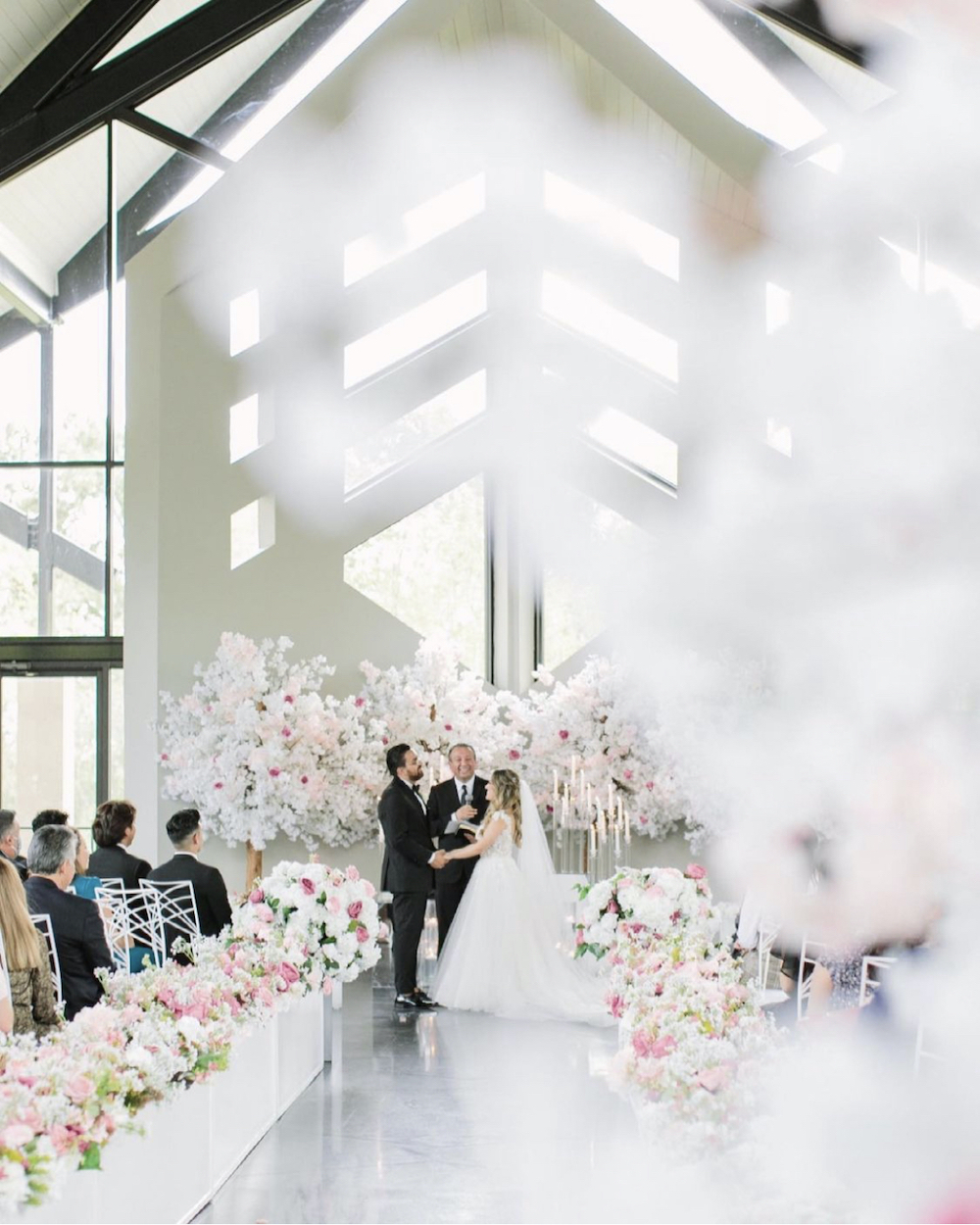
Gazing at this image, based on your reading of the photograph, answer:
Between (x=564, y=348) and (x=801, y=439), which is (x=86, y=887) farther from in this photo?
(x=801, y=439)

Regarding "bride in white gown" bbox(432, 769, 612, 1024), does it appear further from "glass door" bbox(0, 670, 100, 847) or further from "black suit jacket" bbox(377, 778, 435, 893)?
"glass door" bbox(0, 670, 100, 847)

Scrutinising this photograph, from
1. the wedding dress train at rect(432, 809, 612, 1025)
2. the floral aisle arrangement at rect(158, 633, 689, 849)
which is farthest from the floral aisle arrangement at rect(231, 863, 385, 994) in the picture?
the floral aisle arrangement at rect(158, 633, 689, 849)

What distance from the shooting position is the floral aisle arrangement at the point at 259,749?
8.52 metres

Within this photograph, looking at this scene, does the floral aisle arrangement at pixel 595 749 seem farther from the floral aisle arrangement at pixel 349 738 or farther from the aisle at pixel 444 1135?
the aisle at pixel 444 1135

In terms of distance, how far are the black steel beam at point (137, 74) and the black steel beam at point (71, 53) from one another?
0.07m

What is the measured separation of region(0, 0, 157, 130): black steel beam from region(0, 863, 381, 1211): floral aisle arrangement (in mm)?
6386

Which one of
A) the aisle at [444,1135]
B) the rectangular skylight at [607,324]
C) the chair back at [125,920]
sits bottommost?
the aisle at [444,1135]

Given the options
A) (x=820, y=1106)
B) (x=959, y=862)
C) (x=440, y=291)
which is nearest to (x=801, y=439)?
(x=959, y=862)

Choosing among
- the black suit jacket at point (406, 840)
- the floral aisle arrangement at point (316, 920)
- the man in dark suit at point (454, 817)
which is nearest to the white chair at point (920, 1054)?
the floral aisle arrangement at point (316, 920)

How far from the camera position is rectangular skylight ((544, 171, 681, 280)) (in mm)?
1312

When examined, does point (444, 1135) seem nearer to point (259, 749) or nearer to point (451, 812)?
point (451, 812)

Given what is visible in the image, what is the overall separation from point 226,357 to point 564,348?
26.7ft

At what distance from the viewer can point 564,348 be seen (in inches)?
59.6

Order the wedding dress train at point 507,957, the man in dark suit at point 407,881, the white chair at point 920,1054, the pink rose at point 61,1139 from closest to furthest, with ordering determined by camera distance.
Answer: the white chair at point 920,1054 → the pink rose at point 61,1139 → the wedding dress train at point 507,957 → the man in dark suit at point 407,881
